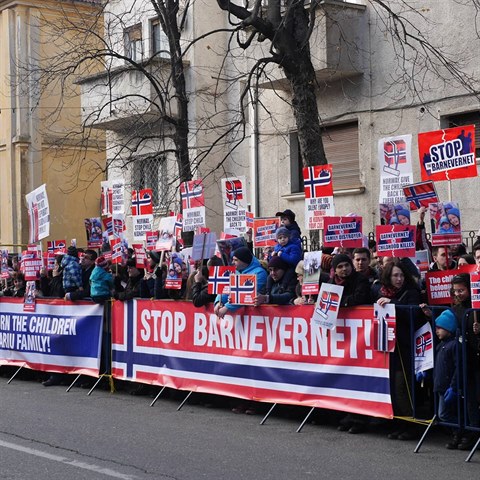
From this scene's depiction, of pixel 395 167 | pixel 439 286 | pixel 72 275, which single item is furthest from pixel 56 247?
pixel 439 286

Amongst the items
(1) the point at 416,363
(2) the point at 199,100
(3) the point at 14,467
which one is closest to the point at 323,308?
(1) the point at 416,363

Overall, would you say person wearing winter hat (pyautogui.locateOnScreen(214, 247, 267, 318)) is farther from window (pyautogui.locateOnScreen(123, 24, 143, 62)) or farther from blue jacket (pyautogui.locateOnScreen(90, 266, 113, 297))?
window (pyautogui.locateOnScreen(123, 24, 143, 62))

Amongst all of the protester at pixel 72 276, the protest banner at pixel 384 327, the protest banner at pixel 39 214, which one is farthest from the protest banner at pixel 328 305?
the protest banner at pixel 39 214

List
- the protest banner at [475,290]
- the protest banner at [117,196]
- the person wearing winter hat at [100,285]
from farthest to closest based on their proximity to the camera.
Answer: the protest banner at [117,196] < the person wearing winter hat at [100,285] < the protest banner at [475,290]

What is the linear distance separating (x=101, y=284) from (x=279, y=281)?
10.8 ft

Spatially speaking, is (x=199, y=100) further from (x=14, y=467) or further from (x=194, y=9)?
(x=14, y=467)

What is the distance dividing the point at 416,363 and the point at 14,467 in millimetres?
3687

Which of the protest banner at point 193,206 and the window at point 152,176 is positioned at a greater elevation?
the window at point 152,176

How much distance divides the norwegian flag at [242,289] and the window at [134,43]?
1315 centimetres

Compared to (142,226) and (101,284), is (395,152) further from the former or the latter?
(142,226)

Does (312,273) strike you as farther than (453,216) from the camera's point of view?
No

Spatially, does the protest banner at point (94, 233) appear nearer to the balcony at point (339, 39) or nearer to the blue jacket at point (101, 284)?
the blue jacket at point (101, 284)

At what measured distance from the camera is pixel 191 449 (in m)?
9.31

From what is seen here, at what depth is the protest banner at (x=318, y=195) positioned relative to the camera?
1266 cm
